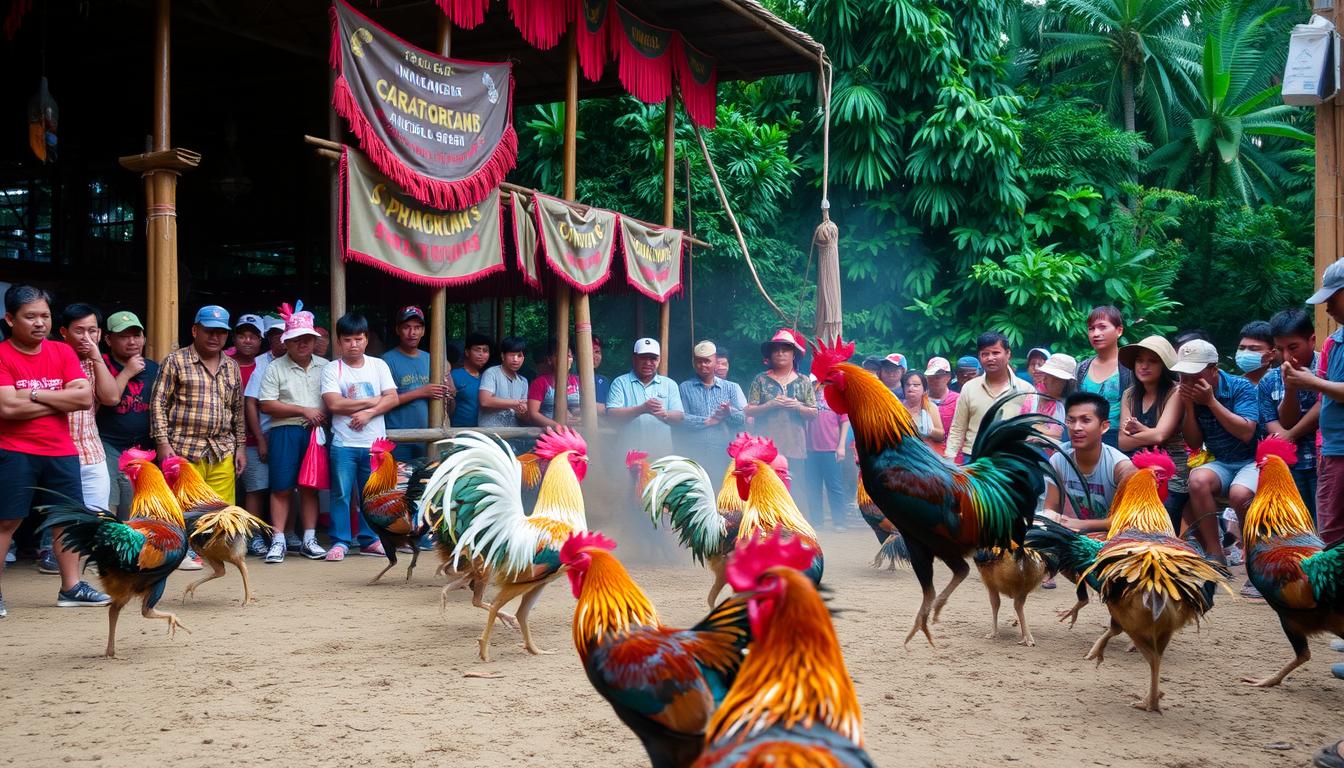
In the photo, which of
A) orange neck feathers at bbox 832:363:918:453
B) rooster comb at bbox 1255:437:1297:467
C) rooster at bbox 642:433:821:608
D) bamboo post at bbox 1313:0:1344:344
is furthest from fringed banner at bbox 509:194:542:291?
bamboo post at bbox 1313:0:1344:344

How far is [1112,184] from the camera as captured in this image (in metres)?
18.7

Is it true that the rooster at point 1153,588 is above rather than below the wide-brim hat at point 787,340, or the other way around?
below

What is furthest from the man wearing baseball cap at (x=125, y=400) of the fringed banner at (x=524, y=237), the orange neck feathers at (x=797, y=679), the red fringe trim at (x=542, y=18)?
the orange neck feathers at (x=797, y=679)

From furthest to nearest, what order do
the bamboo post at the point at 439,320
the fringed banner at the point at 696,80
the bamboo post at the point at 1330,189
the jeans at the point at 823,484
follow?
the fringed banner at the point at 696,80, the jeans at the point at 823,484, the bamboo post at the point at 439,320, the bamboo post at the point at 1330,189

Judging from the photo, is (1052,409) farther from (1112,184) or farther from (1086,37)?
(1086,37)

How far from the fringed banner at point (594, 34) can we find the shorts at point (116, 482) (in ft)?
18.4

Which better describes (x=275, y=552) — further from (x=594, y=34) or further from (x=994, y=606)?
(x=594, y=34)

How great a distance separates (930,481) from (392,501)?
13.4 feet

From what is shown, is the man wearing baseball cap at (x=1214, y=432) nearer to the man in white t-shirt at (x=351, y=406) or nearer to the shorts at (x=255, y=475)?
the man in white t-shirt at (x=351, y=406)

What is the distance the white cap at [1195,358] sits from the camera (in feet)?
21.5

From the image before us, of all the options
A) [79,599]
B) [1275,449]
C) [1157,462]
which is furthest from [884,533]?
[79,599]

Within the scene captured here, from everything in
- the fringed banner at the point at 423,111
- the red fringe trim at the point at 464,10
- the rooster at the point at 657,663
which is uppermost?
the red fringe trim at the point at 464,10

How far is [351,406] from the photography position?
26.8ft

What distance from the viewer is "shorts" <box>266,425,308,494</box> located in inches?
326
